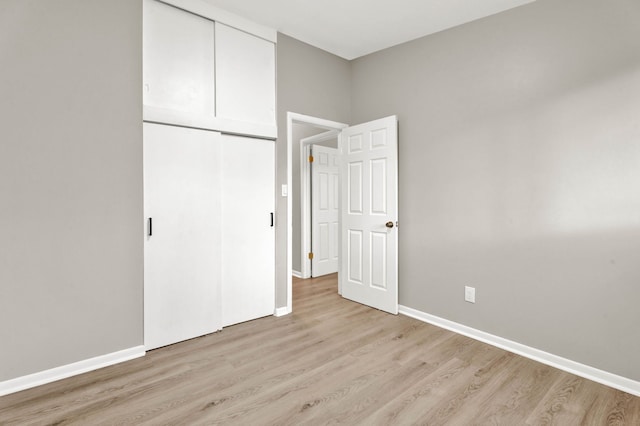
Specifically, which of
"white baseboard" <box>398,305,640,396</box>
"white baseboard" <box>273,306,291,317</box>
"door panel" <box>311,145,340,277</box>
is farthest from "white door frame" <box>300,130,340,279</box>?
"white baseboard" <box>398,305,640,396</box>

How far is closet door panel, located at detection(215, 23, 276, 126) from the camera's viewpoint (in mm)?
2973

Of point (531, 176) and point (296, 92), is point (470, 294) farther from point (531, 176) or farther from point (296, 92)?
point (296, 92)

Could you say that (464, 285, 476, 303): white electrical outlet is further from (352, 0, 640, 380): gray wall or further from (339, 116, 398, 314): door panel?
(339, 116, 398, 314): door panel

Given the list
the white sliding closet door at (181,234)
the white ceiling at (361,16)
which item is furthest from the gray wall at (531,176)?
the white sliding closet door at (181,234)

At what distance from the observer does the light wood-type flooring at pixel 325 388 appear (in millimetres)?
1881

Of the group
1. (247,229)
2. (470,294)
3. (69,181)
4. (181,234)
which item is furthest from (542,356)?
(69,181)

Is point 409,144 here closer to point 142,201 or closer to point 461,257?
point 461,257

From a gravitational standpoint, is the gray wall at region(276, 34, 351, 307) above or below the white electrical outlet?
above

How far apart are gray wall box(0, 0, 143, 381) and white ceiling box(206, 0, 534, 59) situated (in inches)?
44.0

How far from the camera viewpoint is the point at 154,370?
236cm

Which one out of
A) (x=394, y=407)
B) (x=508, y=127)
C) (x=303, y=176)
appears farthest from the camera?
(x=303, y=176)

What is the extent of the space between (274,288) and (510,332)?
2179 millimetres

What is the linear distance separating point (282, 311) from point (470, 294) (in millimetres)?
1845

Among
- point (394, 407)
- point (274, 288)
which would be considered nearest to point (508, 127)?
point (394, 407)
